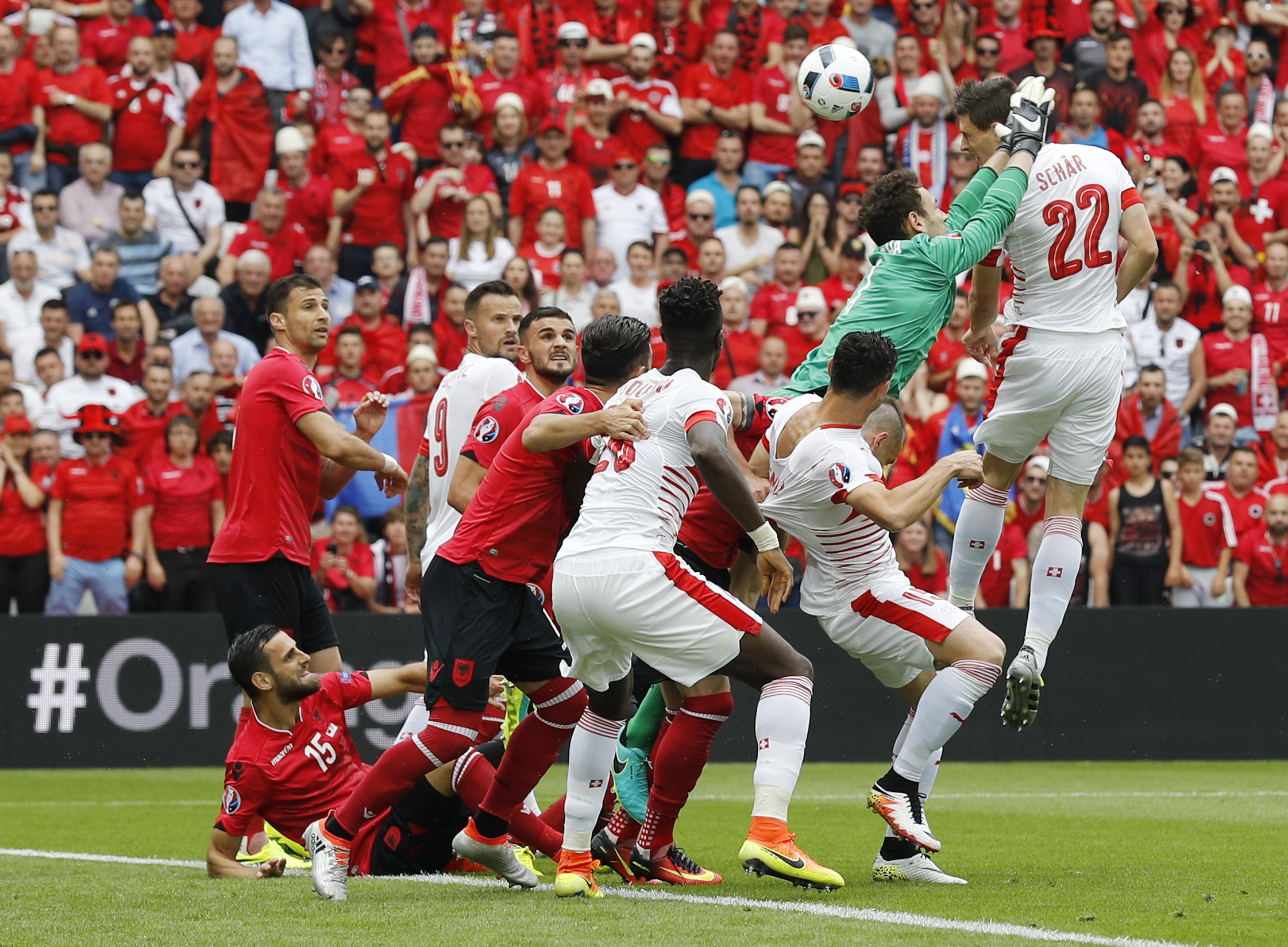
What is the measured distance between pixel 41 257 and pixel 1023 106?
11.2 m

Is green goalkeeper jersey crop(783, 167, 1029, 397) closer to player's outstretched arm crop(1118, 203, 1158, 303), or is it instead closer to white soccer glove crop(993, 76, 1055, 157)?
white soccer glove crop(993, 76, 1055, 157)

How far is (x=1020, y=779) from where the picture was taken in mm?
12102

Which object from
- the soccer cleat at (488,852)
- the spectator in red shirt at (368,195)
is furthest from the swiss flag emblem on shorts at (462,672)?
the spectator in red shirt at (368,195)

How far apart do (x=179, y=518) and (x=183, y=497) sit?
7.0 inches

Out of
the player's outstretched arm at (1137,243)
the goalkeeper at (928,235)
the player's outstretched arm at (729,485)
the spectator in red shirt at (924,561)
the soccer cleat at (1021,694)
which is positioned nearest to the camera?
the player's outstretched arm at (729,485)

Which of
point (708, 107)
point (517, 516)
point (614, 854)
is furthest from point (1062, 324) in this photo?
point (708, 107)

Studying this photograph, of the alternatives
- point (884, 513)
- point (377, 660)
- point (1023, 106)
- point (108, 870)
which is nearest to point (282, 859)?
point (108, 870)

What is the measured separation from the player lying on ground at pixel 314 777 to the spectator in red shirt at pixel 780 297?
8.83 meters

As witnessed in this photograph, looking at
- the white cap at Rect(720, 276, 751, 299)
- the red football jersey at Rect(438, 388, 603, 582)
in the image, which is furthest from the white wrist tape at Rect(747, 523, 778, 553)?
the white cap at Rect(720, 276, 751, 299)

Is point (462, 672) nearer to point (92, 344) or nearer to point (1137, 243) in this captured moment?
point (1137, 243)

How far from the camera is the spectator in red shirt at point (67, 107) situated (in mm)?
16812

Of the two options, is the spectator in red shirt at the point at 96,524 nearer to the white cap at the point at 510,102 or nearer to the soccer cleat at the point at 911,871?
the white cap at the point at 510,102

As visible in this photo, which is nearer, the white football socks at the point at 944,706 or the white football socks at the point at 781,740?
the white football socks at the point at 781,740

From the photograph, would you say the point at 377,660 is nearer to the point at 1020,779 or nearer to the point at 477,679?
the point at 1020,779
